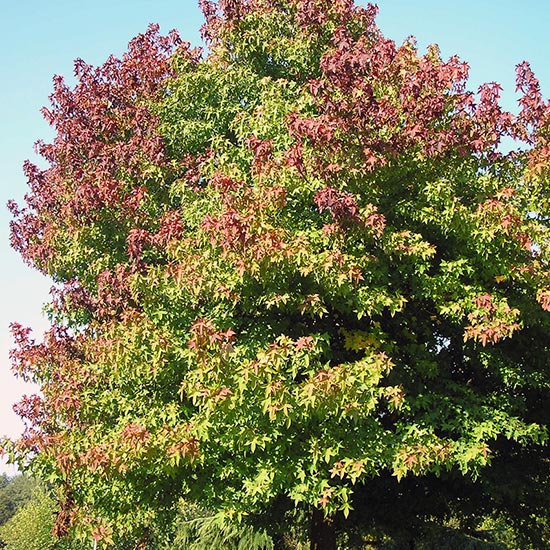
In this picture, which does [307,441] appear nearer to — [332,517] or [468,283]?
[468,283]

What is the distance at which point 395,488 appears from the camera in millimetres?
14234

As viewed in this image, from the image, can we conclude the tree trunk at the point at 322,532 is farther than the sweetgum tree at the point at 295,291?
Yes

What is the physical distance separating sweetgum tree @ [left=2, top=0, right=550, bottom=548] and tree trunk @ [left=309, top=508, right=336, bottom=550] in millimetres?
85

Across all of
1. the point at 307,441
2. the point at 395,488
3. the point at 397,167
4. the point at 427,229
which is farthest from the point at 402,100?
the point at 395,488

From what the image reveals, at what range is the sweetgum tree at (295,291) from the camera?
9.45 m

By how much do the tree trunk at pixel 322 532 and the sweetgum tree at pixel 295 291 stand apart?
8 centimetres

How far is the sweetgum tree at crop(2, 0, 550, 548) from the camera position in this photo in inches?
372

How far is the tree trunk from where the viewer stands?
44.6 feet

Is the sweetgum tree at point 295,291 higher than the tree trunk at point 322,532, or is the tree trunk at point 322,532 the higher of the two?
the sweetgum tree at point 295,291

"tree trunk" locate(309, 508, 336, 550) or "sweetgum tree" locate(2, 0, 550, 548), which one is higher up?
"sweetgum tree" locate(2, 0, 550, 548)

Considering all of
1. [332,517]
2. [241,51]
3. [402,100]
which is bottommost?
[332,517]

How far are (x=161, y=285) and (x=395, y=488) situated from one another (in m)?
7.78

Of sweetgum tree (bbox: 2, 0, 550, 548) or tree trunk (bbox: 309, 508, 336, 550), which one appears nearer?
sweetgum tree (bbox: 2, 0, 550, 548)

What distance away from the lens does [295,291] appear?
10352 millimetres
